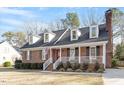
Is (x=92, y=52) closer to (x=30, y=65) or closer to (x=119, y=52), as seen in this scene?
(x=119, y=52)

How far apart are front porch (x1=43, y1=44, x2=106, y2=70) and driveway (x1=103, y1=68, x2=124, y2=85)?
1.10 meters

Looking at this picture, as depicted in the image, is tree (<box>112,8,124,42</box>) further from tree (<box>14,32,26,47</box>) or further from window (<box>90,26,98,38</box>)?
tree (<box>14,32,26,47</box>)

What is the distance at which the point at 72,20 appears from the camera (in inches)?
484

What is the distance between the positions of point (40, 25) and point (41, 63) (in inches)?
148

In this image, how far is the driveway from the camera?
10430 mm

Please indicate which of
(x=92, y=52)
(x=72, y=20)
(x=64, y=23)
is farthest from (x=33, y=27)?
(x=92, y=52)

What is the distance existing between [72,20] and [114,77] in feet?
9.64

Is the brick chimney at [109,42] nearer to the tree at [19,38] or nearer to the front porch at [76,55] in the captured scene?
the front porch at [76,55]

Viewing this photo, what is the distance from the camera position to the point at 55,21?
12.0 m

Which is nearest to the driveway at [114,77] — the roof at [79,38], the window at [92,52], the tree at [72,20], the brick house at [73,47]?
the brick house at [73,47]
